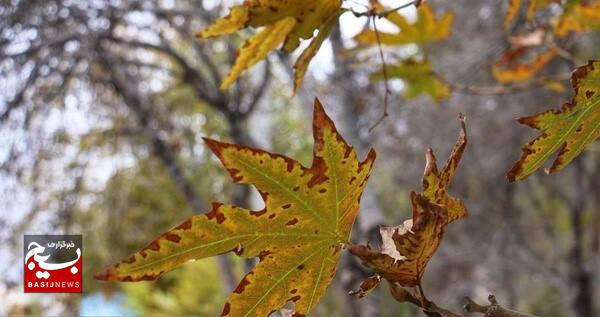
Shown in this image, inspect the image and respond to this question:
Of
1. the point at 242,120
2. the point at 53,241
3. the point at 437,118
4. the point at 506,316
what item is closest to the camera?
the point at 506,316

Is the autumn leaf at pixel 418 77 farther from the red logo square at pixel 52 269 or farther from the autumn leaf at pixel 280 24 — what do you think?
the red logo square at pixel 52 269

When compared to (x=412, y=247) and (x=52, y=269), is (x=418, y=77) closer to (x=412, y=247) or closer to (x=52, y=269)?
(x=412, y=247)

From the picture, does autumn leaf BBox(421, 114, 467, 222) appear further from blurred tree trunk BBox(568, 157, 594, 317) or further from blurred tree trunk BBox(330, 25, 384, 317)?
blurred tree trunk BBox(568, 157, 594, 317)

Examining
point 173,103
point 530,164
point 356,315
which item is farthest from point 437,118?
point 530,164

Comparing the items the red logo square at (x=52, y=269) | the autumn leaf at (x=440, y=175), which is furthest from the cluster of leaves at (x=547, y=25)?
the red logo square at (x=52, y=269)

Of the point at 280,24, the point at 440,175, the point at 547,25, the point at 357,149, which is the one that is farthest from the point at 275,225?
the point at 357,149

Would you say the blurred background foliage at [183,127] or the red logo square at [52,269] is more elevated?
Answer: the blurred background foliage at [183,127]

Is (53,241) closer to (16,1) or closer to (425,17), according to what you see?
(16,1)
